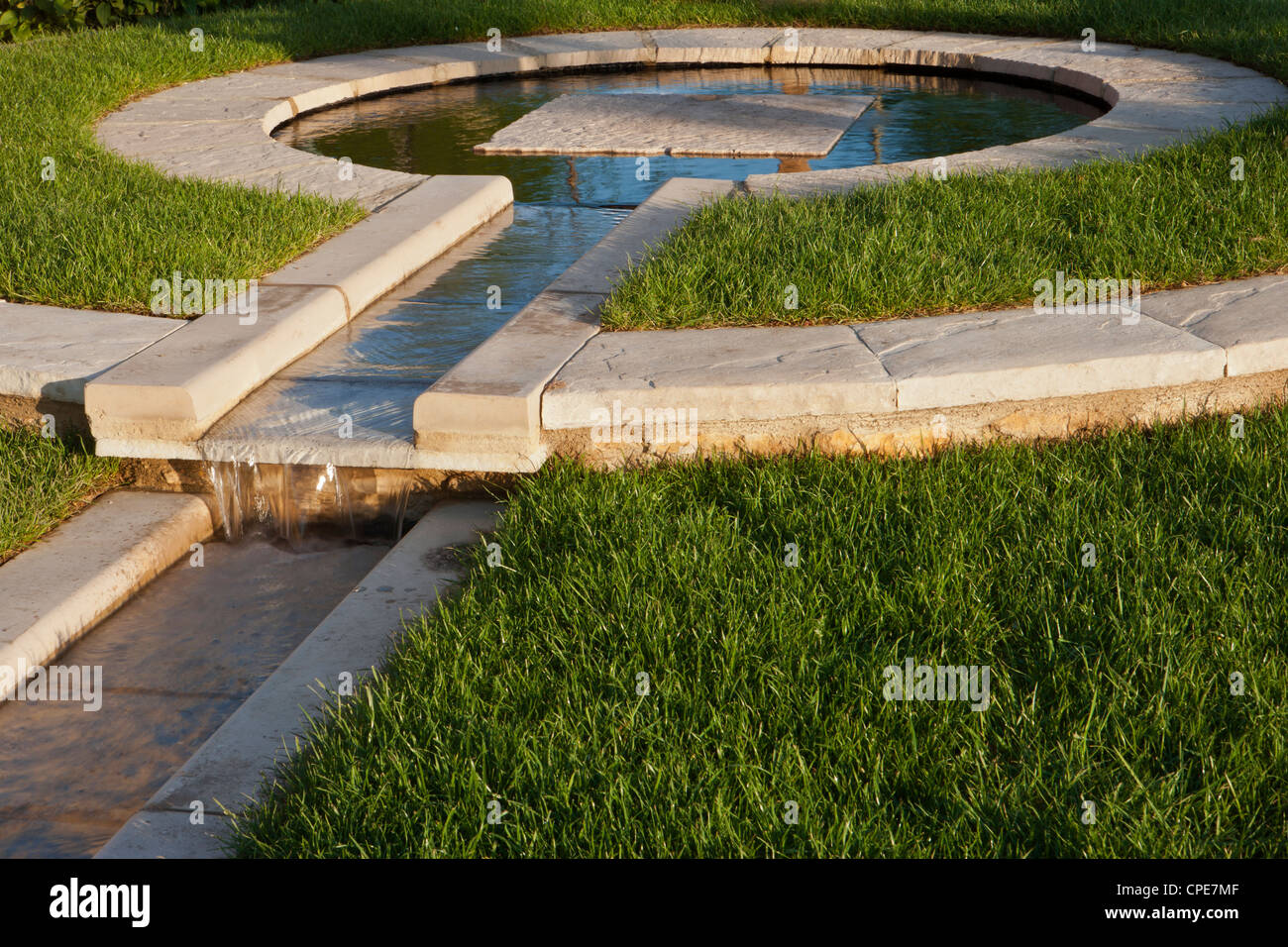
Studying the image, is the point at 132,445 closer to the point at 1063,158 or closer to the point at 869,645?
the point at 869,645

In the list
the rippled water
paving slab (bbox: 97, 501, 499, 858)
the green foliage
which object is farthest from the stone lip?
the green foliage

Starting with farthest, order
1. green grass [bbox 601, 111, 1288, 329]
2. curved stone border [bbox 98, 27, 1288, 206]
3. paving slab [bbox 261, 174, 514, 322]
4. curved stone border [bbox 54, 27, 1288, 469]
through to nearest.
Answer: curved stone border [bbox 98, 27, 1288, 206] < paving slab [bbox 261, 174, 514, 322] < green grass [bbox 601, 111, 1288, 329] < curved stone border [bbox 54, 27, 1288, 469]

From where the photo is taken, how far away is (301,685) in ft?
9.39

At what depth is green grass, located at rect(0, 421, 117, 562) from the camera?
352 centimetres

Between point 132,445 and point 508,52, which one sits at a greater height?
point 508,52

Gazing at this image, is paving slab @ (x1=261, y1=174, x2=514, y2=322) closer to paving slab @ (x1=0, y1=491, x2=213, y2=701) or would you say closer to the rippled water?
the rippled water

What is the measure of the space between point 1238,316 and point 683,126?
13.8ft

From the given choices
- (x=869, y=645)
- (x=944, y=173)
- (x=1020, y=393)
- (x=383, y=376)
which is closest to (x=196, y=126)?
(x=383, y=376)

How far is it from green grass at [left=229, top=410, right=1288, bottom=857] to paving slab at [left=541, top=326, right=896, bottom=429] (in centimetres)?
18

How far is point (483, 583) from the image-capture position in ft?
10.4

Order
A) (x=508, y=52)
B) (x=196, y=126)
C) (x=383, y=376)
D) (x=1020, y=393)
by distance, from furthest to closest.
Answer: (x=508, y=52) < (x=196, y=126) < (x=383, y=376) < (x=1020, y=393)

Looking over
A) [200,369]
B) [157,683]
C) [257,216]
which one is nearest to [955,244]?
[200,369]

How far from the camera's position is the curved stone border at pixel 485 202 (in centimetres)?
369

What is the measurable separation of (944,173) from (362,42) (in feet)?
19.3
